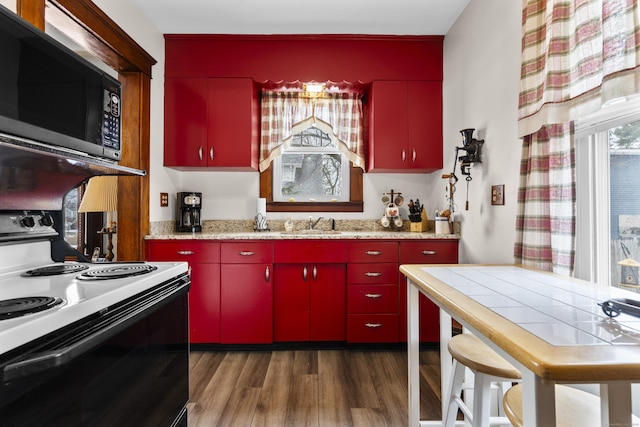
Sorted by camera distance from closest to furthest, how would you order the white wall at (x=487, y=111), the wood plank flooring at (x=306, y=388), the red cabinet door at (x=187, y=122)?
the wood plank flooring at (x=306, y=388), the white wall at (x=487, y=111), the red cabinet door at (x=187, y=122)

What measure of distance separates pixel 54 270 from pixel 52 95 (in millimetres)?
614

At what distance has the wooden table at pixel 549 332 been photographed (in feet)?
2.09

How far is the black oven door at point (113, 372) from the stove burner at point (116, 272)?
103 mm

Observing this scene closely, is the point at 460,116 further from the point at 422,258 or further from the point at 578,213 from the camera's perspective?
the point at 578,213

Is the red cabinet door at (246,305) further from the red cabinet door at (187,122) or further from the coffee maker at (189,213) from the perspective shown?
the red cabinet door at (187,122)

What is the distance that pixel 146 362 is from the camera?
1.09 meters

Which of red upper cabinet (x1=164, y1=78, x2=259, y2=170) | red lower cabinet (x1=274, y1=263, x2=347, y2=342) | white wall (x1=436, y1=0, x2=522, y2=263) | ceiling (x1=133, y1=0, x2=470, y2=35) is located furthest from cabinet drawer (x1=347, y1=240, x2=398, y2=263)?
ceiling (x1=133, y1=0, x2=470, y2=35)

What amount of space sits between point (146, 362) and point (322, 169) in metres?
2.46

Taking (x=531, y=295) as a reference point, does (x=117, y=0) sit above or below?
above

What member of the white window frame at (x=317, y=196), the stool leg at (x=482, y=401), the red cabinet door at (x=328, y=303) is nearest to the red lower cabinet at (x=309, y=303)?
the red cabinet door at (x=328, y=303)

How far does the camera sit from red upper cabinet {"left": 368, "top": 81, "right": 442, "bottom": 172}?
9.62 feet

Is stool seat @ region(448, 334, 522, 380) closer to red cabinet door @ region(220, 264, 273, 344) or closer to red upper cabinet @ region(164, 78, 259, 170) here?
red cabinet door @ region(220, 264, 273, 344)

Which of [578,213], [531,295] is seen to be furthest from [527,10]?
[531,295]

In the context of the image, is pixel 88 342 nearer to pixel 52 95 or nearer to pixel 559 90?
pixel 52 95
